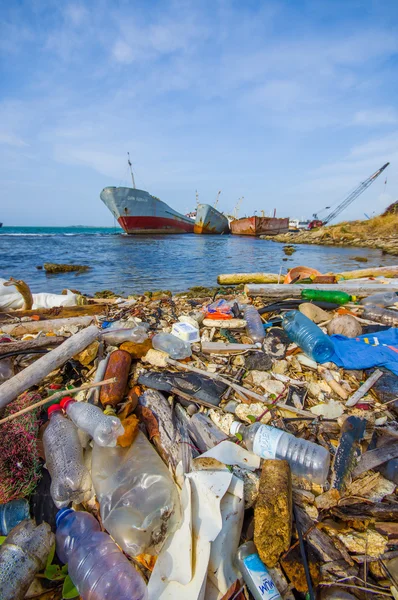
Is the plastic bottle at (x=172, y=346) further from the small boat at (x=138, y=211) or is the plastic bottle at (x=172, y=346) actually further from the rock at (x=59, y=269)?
the small boat at (x=138, y=211)

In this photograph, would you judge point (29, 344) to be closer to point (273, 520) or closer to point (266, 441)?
point (266, 441)

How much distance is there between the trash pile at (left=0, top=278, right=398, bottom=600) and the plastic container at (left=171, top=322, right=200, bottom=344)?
19 cm

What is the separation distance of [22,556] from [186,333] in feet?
7.27

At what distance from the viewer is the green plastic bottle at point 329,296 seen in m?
4.46

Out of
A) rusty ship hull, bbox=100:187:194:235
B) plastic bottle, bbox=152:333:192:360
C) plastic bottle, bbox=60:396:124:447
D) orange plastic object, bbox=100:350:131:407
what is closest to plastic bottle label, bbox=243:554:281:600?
plastic bottle, bbox=60:396:124:447

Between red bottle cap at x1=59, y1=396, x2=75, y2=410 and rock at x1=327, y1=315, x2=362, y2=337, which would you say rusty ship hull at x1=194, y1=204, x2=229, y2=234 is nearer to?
rock at x1=327, y1=315, x2=362, y2=337

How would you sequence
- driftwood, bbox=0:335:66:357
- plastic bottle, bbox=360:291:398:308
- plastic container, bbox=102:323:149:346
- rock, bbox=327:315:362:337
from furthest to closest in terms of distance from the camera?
plastic bottle, bbox=360:291:398:308 < rock, bbox=327:315:362:337 < plastic container, bbox=102:323:149:346 < driftwood, bbox=0:335:66:357

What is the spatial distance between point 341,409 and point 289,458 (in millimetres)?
725

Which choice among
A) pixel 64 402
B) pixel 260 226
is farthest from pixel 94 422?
pixel 260 226

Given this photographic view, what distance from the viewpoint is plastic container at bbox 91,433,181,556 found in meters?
1.30

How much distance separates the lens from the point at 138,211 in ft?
101

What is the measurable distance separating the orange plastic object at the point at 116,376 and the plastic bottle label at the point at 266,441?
115 centimetres

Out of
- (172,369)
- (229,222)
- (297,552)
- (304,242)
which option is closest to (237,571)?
(297,552)

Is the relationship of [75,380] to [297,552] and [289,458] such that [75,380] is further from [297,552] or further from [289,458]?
[297,552]
